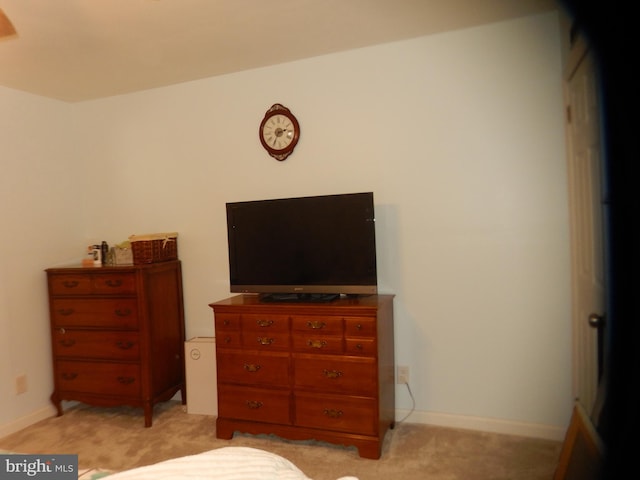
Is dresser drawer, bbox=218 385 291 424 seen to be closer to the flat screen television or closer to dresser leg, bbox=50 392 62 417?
the flat screen television

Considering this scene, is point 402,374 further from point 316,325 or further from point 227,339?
point 227,339

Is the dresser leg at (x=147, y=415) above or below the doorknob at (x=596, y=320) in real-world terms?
below

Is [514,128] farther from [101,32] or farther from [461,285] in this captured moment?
[101,32]

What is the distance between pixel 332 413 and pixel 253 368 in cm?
53

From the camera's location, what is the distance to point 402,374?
2422 millimetres

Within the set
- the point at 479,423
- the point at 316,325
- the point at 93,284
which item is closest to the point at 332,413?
the point at 316,325

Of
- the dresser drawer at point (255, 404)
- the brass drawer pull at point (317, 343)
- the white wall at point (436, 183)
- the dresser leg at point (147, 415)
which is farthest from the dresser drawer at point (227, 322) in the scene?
the dresser leg at point (147, 415)

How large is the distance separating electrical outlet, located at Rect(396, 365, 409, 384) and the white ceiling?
1.97 m

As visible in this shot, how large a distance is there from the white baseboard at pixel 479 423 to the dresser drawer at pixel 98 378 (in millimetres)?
1803

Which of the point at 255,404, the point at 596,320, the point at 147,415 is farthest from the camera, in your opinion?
the point at 147,415

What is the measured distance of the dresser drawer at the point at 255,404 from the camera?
220 centimetres

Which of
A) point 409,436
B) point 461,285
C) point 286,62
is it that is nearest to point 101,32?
point 286,62

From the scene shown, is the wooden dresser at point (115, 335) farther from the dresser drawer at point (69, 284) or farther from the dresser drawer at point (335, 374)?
the dresser drawer at point (335, 374)

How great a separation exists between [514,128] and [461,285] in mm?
949
